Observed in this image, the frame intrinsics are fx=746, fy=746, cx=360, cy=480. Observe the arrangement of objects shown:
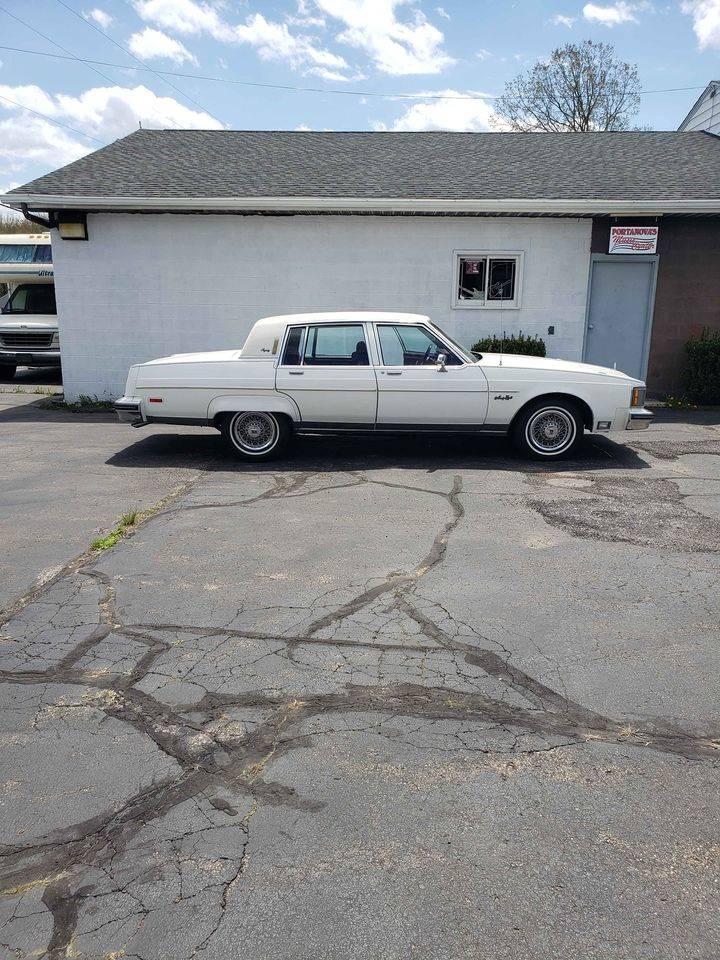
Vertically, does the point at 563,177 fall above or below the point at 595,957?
above

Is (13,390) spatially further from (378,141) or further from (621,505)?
(621,505)

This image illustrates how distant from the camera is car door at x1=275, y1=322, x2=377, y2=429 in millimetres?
8305

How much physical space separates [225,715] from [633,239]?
11620 mm

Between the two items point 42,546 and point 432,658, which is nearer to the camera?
point 432,658

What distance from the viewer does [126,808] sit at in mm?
2875

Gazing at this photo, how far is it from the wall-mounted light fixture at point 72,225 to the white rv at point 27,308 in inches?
153

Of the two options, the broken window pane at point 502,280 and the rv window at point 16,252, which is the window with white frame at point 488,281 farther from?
the rv window at point 16,252

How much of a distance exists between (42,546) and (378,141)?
42.8 feet

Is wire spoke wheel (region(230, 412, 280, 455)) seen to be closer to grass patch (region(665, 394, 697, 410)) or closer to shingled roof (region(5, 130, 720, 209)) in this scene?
shingled roof (region(5, 130, 720, 209))

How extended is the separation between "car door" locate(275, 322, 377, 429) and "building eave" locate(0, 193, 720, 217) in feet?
14.5

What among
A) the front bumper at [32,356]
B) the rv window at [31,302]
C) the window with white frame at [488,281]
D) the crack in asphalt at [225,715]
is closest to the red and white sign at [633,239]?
the window with white frame at [488,281]

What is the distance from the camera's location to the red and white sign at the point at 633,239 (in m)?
12.5

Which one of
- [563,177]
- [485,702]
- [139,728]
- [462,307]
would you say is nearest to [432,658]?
[485,702]

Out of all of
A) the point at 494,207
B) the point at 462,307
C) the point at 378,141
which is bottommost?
the point at 462,307
